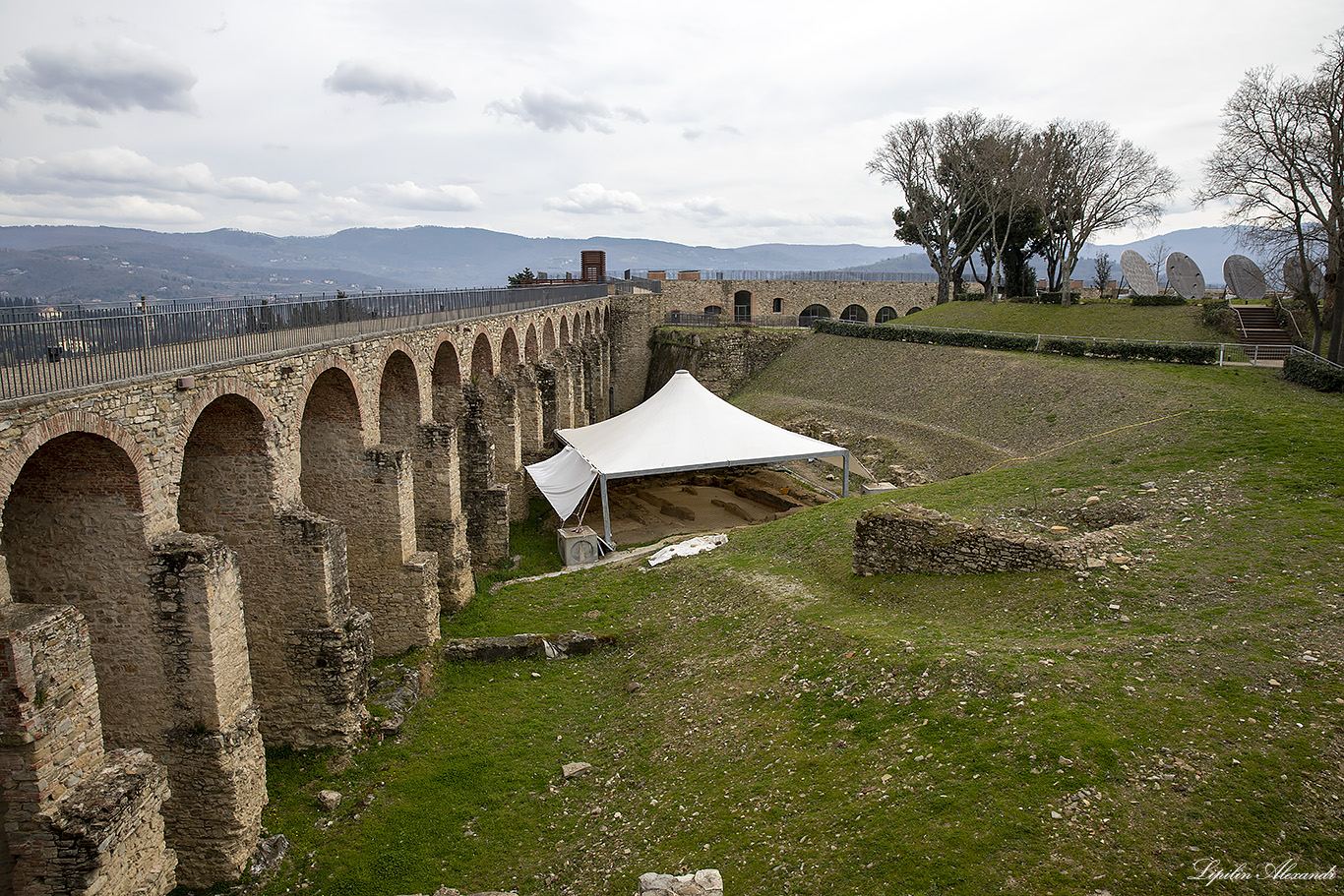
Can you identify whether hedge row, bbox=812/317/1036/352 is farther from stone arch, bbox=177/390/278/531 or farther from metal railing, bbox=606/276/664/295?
stone arch, bbox=177/390/278/531

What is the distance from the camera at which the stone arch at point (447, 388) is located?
23.0 m

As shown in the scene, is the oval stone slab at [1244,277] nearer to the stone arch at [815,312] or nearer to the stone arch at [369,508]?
the stone arch at [815,312]

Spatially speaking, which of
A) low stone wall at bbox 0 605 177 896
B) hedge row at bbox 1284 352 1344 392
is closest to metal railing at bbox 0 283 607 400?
low stone wall at bbox 0 605 177 896

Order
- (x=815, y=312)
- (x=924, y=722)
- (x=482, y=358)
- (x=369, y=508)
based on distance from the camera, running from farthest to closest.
A: (x=815, y=312) → (x=482, y=358) → (x=369, y=508) → (x=924, y=722)

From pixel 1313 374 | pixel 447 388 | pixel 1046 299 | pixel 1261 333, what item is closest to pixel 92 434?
pixel 447 388

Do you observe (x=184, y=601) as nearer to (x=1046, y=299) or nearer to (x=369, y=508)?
(x=369, y=508)

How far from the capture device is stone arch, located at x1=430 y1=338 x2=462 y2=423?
75.6ft

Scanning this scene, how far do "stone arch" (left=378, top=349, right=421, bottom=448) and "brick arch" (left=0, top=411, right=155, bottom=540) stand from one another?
897 cm

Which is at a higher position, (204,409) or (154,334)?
(154,334)

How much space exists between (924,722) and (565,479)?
1708 centimetres

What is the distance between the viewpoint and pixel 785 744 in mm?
10789

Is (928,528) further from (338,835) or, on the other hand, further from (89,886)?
(89,886)

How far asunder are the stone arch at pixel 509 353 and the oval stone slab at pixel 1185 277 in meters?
38.5

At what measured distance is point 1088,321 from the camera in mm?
40875
